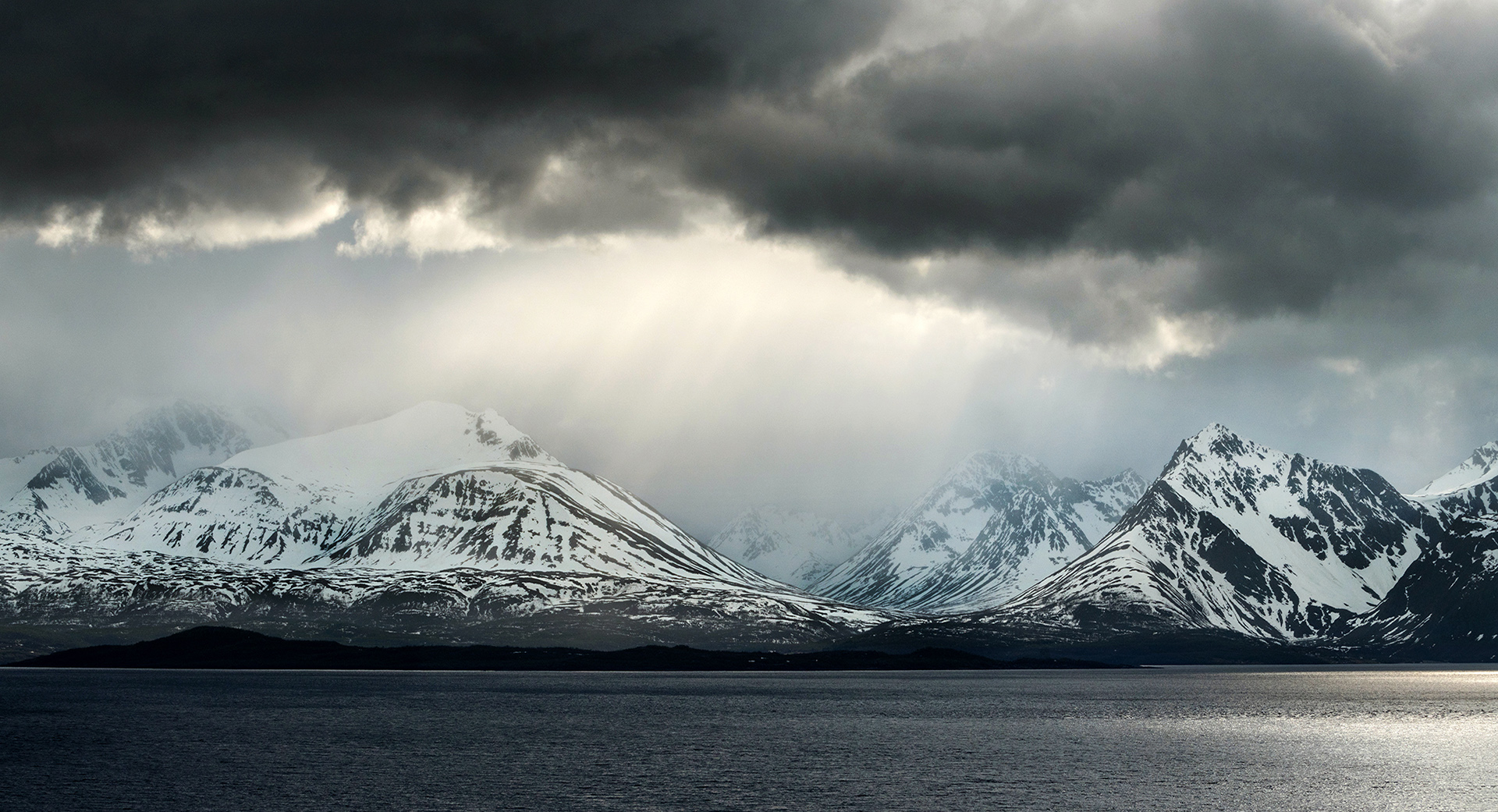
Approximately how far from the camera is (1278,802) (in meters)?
123

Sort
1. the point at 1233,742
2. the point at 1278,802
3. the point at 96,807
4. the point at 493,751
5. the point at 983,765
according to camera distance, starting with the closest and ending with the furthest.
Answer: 1. the point at 96,807
2. the point at 1278,802
3. the point at 983,765
4. the point at 493,751
5. the point at 1233,742

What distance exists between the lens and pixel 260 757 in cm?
16188

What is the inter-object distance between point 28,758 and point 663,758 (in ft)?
245

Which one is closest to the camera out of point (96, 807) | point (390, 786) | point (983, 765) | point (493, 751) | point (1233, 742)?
point (96, 807)

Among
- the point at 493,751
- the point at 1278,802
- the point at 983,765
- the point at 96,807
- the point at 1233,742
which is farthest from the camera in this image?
the point at 1233,742

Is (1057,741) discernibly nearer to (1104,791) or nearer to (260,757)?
(1104,791)

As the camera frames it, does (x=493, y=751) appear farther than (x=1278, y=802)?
Yes

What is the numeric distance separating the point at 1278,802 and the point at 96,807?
105818 mm

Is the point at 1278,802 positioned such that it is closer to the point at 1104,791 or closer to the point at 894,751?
the point at 1104,791

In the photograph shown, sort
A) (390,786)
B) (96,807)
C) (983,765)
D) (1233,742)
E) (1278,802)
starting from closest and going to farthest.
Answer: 1. (96,807)
2. (1278,802)
3. (390,786)
4. (983,765)
5. (1233,742)

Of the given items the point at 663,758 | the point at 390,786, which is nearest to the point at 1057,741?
the point at 663,758

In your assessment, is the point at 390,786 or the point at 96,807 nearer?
the point at 96,807

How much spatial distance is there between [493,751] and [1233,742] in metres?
105

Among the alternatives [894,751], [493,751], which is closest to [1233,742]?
[894,751]
